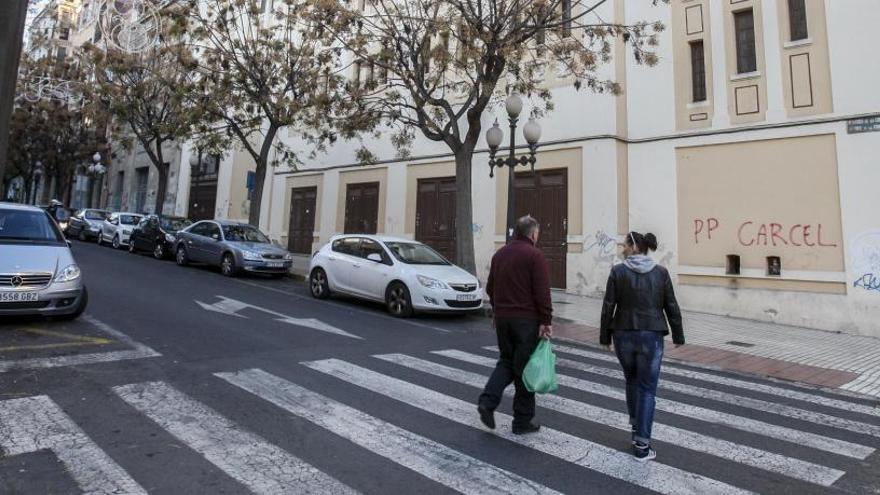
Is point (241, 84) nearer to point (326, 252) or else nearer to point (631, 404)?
point (326, 252)

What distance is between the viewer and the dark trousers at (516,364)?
14.4 ft

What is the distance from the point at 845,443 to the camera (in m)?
4.68

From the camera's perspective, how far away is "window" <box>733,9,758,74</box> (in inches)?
534

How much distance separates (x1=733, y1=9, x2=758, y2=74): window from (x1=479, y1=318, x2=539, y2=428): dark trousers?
1258 centimetres

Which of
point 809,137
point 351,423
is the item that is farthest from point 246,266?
point 809,137

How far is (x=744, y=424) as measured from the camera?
5070mm

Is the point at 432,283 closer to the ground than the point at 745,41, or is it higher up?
closer to the ground

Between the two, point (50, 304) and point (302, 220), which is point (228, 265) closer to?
point (50, 304)

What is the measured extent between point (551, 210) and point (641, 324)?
12.3 metres

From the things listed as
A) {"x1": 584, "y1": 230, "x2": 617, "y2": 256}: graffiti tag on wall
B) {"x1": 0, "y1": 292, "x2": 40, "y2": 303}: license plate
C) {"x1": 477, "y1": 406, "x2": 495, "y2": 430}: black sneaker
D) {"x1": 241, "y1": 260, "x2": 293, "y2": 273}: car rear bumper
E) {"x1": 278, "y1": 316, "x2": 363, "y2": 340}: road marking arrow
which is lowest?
{"x1": 477, "y1": 406, "x2": 495, "y2": 430}: black sneaker

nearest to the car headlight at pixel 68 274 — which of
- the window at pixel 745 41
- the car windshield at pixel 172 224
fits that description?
the car windshield at pixel 172 224

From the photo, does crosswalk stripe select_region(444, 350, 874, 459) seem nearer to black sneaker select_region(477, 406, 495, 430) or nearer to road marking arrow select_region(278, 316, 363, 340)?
black sneaker select_region(477, 406, 495, 430)

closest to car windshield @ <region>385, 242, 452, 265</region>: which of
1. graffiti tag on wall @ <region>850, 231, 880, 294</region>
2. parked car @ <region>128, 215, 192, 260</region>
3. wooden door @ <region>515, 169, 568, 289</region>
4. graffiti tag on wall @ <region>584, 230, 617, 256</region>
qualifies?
wooden door @ <region>515, 169, 568, 289</region>

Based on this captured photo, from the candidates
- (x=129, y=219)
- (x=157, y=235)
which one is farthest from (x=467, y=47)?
(x=129, y=219)
